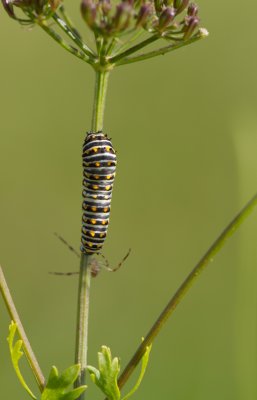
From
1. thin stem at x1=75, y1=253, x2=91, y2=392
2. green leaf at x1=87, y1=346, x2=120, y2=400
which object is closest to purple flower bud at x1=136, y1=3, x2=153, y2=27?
thin stem at x1=75, y1=253, x2=91, y2=392

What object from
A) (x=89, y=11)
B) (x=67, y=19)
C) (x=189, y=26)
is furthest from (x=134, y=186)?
(x=89, y=11)

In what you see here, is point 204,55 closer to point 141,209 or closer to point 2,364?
point 141,209

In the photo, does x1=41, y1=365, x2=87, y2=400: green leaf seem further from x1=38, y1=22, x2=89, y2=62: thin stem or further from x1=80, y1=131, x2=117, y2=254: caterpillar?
x1=38, y1=22, x2=89, y2=62: thin stem

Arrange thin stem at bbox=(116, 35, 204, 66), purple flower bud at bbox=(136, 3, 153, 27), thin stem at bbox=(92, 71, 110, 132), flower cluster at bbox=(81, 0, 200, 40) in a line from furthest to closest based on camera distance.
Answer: thin stem at bbox=(116, 35, 204, 66) < thin stem at bbox=(92, 71, 110, 132) < purple flower bud at bbox=(136, 3, 153, 27) < flower cluster at bbox=(81, 0, 200, 40)

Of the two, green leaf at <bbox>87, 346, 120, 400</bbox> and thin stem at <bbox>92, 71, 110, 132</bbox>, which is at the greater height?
thin stem at <bbox>92, 71, 110, 132</bbox>

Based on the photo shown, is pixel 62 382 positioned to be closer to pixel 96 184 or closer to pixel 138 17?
pixel 96 184
